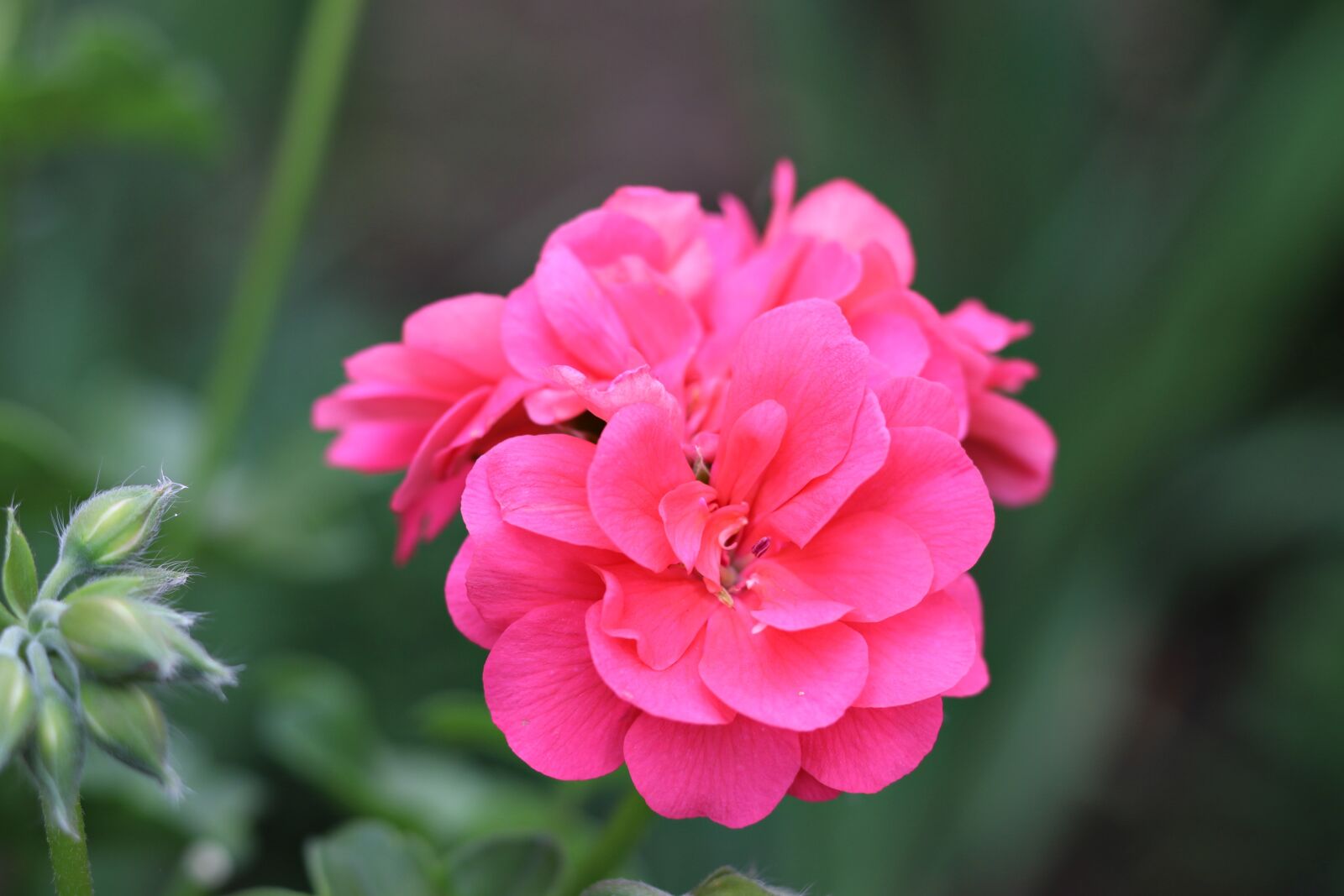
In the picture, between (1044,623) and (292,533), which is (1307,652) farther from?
(292,533)

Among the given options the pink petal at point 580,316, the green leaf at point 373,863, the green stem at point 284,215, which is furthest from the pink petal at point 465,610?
the green stem at point 284,215

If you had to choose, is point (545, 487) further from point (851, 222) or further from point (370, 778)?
point (370, 778)

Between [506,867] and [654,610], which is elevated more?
[654,610]

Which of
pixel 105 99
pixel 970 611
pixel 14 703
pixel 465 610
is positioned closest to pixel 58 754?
pixel 14 703

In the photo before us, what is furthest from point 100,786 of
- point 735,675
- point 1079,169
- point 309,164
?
point 1079,169

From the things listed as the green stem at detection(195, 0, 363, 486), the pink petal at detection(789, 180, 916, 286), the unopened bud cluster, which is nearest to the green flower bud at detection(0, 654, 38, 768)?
the unopened bud cluster

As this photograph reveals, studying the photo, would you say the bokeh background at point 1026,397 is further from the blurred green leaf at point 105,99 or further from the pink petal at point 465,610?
the pink petal at point 465,610

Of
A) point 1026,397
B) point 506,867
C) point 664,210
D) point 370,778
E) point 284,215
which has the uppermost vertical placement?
point 1026,397

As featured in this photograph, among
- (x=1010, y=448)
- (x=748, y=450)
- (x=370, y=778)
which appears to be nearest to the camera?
(x=748, y=450)
